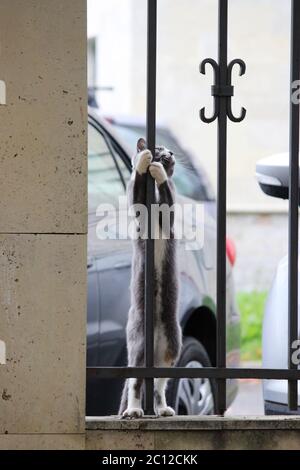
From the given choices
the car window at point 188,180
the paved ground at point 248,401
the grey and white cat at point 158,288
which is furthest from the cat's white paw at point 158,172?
the paved ground at point 248,401

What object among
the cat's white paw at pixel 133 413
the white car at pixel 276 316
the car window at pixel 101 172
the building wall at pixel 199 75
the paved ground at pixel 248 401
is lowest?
the paved ground at pixel 248 401

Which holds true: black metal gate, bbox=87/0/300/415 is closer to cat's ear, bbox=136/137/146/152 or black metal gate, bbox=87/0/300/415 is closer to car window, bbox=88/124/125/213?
cat's ear, bbox=136/137/146/152

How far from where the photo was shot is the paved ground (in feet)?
24.3

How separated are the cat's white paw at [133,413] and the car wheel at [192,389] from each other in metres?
1.31

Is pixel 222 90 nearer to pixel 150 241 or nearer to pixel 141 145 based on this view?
pixel 141 145

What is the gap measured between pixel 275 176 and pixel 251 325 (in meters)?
6.28

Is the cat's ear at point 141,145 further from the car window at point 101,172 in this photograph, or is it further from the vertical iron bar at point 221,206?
the car window at point 101,172

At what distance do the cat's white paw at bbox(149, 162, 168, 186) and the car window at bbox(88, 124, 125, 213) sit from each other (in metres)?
1.31

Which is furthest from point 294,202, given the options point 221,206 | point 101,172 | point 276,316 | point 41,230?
point 101,172

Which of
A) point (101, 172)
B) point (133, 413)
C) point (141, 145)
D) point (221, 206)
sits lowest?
point (133, 413)

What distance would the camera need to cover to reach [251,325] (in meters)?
11.0

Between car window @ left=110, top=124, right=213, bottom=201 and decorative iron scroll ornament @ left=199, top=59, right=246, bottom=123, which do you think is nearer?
decorative iron scroll ornament @ left=199, top=59, right=246, bottom=123

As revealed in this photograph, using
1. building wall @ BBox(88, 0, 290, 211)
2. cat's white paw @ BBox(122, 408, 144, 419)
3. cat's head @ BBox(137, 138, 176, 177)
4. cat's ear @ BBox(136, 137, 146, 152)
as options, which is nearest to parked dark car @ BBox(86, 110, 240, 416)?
cat's head @ BBox(137, 138, 176, 177)

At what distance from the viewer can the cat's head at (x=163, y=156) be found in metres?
3.95
